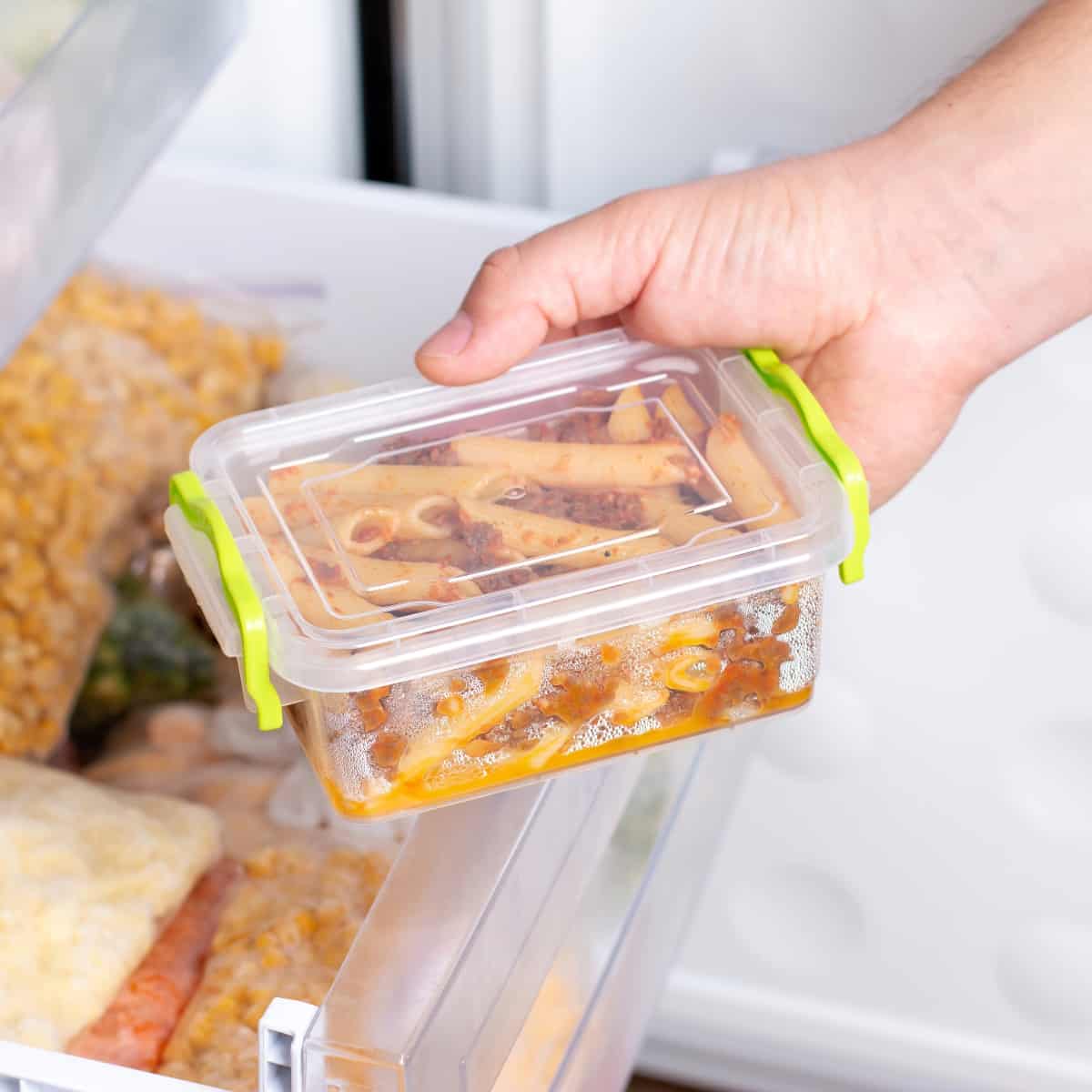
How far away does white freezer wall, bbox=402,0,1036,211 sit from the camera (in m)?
0.88

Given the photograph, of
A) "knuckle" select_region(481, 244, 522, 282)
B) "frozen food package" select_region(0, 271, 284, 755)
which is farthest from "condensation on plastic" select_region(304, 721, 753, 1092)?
"frozen food package" select_region(0, 271, 284, 755)

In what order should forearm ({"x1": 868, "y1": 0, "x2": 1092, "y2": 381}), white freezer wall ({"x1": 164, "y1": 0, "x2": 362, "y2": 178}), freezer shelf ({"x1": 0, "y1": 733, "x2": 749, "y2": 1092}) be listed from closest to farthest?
freezer shelf ({"x1": 0, "y1": 733, "x2": 749, "y2": 1092}), forearm ({"x1": 868, "y1": 0, "x2": 1092, "y2": 381}), white freezer wall ({"x1": 164, "y1": 0, "x2": 362, "y2": 178})

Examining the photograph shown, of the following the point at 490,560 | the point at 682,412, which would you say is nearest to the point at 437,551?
the point at 490,560

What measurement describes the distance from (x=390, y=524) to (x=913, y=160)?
1.12 feet

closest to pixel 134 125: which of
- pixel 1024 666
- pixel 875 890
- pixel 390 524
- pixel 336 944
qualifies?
pixel 390 524

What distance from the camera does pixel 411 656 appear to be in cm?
50

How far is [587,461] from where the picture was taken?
59cm

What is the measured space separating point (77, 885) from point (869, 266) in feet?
1.49

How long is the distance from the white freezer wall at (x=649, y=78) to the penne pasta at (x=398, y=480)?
0.42 m

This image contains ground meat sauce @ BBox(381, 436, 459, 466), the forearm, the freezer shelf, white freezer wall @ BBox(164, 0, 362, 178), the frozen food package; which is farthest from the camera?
white freezer wall @ BBox(164, 0, 362, 178)

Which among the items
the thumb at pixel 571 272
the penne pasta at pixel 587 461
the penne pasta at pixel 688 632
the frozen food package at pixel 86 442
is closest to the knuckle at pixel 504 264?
the thumb at pixel 571 272

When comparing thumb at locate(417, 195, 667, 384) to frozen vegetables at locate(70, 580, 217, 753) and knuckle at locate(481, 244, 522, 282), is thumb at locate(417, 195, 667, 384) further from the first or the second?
frozen vegetables at locate(70, 580, 217, 753)

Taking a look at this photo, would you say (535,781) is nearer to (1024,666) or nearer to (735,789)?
(735,789)

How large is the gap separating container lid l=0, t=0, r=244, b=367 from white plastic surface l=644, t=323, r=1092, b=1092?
481 mm
